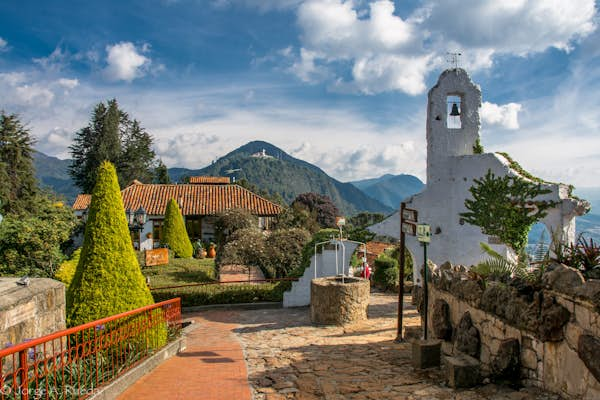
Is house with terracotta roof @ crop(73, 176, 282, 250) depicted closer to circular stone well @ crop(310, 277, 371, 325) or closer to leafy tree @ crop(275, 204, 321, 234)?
leafy tree @ crop(275, 204, 321, 234)

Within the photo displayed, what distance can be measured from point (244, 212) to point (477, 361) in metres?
21.5

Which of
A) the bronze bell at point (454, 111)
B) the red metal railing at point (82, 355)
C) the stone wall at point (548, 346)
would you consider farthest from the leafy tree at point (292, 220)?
the stone wall at point (548, 346)

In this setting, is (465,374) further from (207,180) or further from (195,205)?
(207,180)

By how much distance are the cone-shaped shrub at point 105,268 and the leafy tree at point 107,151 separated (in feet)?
131

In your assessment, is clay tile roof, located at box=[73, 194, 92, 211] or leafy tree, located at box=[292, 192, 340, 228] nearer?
clay tile roof, located at box=[73, 194, 92, 211]

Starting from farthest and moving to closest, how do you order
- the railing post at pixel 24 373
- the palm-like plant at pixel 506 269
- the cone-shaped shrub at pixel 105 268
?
1. the cone-shaped shrub at pixel 105 268
2. the palm-like plant at pixel 506 269
3. the railing post at pixel 24 373

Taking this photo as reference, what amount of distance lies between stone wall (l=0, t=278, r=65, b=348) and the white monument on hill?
9.30 meters

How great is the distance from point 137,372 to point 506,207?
393 inches

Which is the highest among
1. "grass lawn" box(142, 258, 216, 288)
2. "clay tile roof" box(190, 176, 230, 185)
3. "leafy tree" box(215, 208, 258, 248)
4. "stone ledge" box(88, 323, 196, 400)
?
"clay tile roof" box(190, 176, 230, 185)

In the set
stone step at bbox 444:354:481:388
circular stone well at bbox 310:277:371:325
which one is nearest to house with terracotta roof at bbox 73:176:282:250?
circular stone well at bbox 310:277:371:325

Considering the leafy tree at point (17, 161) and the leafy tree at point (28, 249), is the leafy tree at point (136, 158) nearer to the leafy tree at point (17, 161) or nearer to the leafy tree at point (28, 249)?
the leafy tree at point (17, 161)

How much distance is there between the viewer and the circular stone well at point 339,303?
33.0ft

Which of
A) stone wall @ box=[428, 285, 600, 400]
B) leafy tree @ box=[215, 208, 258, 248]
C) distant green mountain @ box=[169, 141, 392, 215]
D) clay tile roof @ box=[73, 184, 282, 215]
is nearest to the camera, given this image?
stone wall @ box=[428, 285, 600, 400]

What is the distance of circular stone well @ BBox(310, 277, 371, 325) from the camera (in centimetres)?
1005
